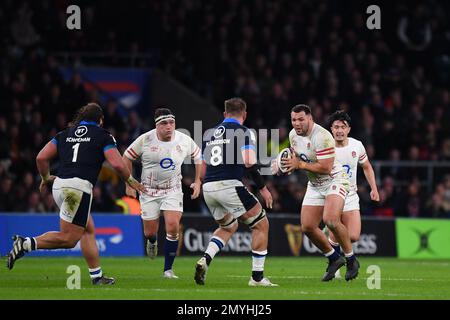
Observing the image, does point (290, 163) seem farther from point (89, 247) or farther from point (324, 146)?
point (89, 247)

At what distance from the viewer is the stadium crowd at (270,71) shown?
28172 mm

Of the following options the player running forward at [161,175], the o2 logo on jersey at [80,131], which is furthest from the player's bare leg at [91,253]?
the player running forward at [161,175]

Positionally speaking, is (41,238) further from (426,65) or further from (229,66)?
(426,65)

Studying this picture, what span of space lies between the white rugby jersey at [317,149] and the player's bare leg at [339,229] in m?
0.39

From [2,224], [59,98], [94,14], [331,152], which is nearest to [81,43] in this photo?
[94,14]

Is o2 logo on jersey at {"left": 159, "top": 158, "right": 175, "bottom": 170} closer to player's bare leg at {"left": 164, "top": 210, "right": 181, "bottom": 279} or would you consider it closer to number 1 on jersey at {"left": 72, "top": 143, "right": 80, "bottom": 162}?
player's bare leg at {"left": 164, "top": 210, "right": 181, "bottom": 279}

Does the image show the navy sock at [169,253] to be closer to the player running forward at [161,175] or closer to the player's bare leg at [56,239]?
the player running forward at [161,175]

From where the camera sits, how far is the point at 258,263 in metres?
15.9

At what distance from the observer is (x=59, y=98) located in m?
28.3

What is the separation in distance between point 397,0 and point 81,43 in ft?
32.6

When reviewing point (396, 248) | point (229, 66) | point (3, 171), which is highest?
point (229, 66)

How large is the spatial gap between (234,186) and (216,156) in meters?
0.48

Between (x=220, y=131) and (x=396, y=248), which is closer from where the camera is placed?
(x=220, y=131)

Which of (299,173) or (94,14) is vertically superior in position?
(94,14)
